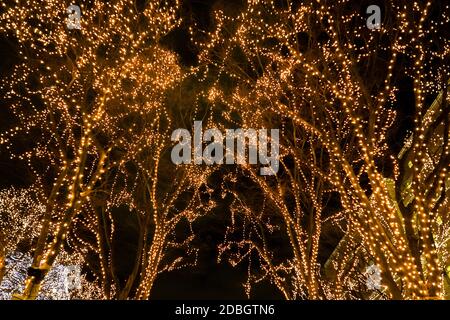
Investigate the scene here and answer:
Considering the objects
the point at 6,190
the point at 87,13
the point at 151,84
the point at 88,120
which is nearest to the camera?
the point at 88,120

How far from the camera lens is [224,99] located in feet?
32.0

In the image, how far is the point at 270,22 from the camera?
310 inches

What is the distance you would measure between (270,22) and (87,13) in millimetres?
3351

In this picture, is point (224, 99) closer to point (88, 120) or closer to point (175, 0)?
point (175, 0)

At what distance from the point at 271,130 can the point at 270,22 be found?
2.37m

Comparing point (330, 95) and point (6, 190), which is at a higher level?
point (6, 190)

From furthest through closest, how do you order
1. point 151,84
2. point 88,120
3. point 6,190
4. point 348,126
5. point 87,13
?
point 6,190 → point 151,84 → point 348,126 → point 87,13 → point 88,120
